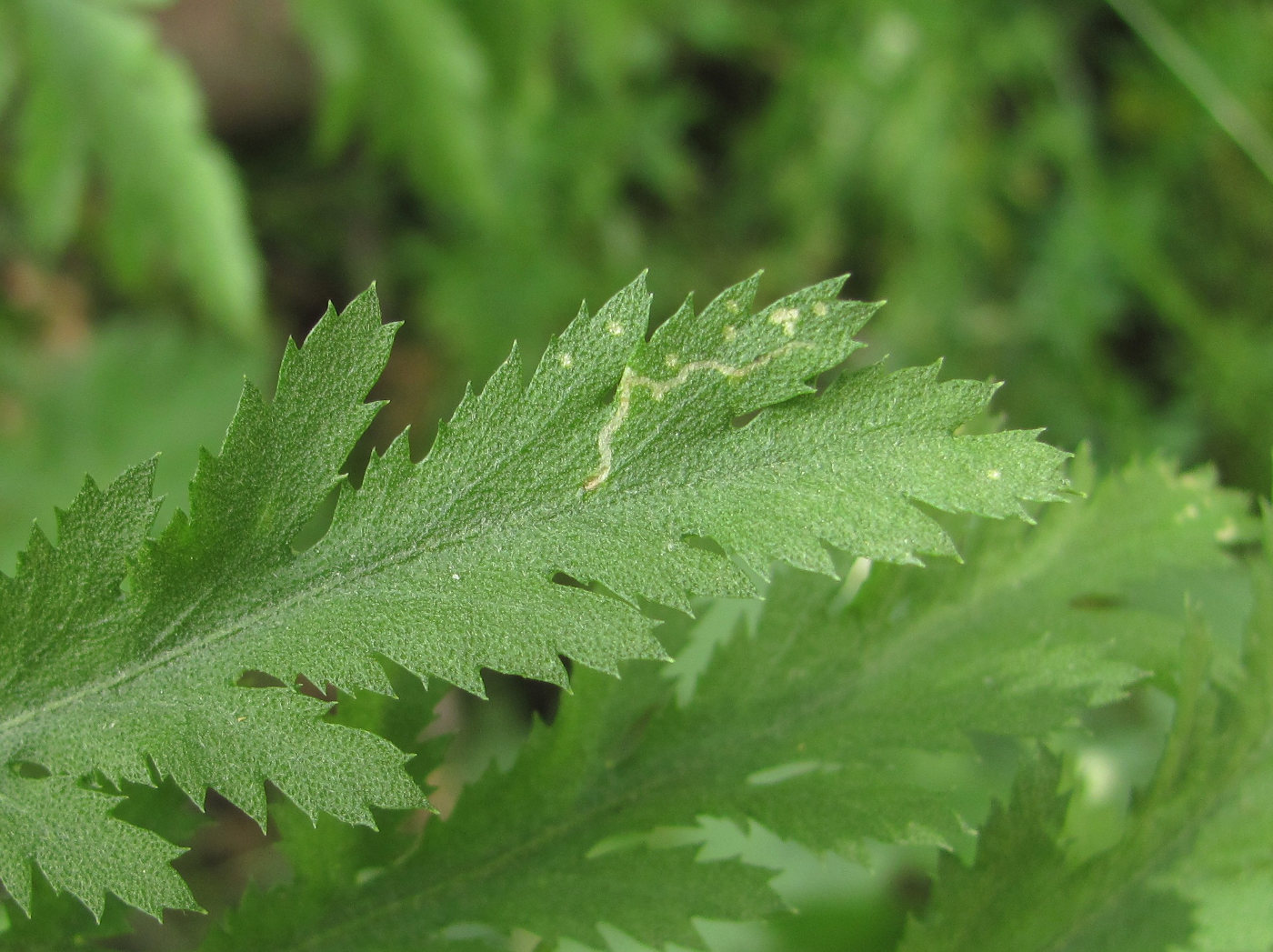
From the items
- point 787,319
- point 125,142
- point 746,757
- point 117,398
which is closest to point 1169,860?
point 746,757

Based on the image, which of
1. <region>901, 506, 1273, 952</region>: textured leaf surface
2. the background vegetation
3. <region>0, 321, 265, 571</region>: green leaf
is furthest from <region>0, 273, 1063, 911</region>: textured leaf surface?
<region>0, 321, 265, 571</region>: green leaf

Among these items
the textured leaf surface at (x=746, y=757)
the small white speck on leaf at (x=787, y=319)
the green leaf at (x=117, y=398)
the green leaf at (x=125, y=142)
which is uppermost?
the green leaf at (x=125, y=142)

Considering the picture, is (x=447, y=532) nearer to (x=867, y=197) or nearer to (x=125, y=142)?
(x=125, y=142)

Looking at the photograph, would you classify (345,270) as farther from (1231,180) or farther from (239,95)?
(1231,180)

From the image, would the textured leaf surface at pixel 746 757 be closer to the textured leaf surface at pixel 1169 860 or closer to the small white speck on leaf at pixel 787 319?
the textured leaf surface at pixel 1169 860

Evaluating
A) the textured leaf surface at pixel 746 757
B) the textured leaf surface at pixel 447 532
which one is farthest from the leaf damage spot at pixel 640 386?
the textured leaf surface at pixel 746 757

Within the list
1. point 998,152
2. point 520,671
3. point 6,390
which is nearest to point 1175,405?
point 998,152
